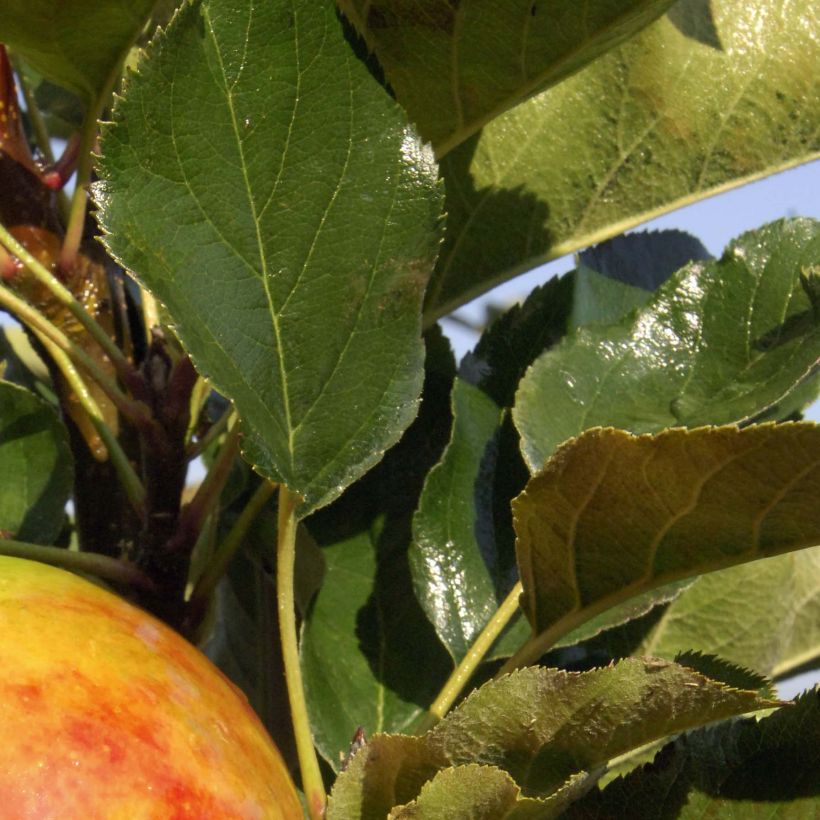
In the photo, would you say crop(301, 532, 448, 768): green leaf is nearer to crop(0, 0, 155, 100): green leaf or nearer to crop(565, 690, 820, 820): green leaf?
crop(565, 690, 820, 820): green leaf

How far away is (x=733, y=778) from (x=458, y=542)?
215mm

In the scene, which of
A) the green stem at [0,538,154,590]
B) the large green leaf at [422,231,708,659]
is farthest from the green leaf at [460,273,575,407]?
the green stem at [0,538,154,590]

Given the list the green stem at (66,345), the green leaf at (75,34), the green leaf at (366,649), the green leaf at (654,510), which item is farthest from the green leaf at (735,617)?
the green leaf at (75,34)

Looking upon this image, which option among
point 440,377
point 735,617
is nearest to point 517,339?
point 440,377

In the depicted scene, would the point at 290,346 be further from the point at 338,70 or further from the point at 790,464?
the point at 790,464

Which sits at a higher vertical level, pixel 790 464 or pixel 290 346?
pixel 290 346

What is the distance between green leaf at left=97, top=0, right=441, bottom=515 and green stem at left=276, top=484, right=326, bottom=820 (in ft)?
0.04

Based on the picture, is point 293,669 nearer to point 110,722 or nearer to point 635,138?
point 110,722

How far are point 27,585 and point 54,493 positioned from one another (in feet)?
0.78

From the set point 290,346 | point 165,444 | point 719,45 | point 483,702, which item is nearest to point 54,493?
point 165,444

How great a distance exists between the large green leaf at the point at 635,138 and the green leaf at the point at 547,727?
0.38 metres

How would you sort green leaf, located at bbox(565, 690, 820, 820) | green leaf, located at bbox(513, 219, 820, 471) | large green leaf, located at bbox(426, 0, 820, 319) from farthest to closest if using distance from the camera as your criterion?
large green leaf, located at bbox(426, 0, 820, 319) < green leaf, located at bbox(513, 219, 820, 471) < green leaf, located at bbox(565, 690, 820, 820)

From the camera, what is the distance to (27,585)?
1.78 feet

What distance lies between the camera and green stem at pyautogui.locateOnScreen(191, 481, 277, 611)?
2.27 ft
